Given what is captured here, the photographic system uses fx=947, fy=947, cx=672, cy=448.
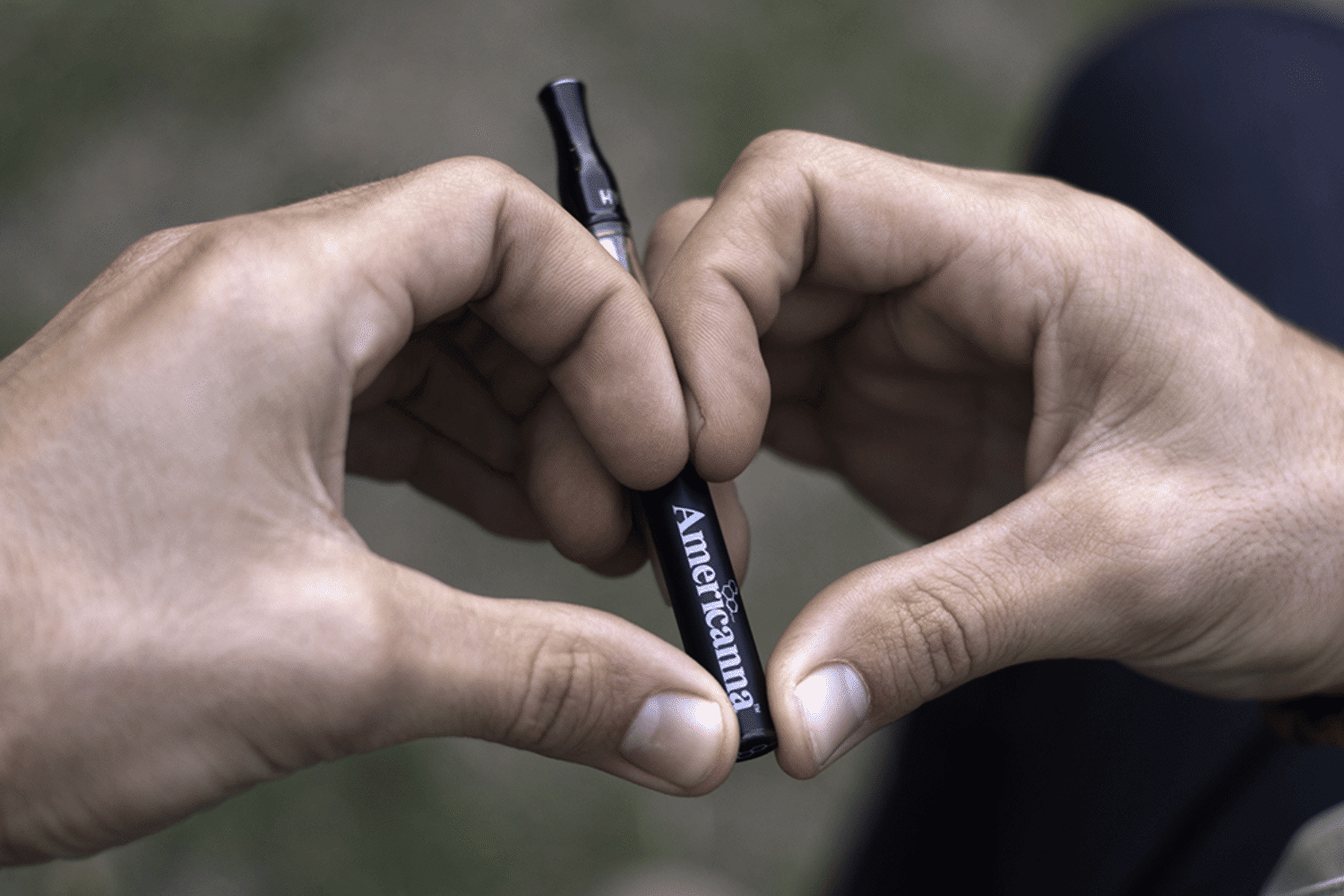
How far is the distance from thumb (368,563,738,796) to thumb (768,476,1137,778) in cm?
8

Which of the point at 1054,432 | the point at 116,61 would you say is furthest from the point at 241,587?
the point at 116,61

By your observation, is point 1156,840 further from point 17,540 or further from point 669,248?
point 17,540

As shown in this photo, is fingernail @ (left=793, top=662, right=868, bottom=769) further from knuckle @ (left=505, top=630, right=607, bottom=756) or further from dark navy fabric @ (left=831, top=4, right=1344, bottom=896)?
dark navy fabric @ (left=831, top=4, right=1344, bottom=896)

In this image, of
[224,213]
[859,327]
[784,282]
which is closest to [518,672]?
[784,282]

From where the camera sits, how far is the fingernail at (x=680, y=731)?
832 mm

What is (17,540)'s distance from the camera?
0.72 m

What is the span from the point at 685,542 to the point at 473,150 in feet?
4.78

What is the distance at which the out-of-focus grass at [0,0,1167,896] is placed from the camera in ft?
5.93

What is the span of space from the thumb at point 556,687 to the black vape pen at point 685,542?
0.07 metres

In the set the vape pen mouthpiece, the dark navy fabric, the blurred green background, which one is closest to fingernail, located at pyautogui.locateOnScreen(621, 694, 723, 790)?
the vape pen mouthpiece

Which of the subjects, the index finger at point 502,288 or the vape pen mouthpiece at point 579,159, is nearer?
the index finger at point 502,288

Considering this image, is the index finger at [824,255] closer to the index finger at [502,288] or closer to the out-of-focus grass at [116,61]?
the index finger at [502,288]

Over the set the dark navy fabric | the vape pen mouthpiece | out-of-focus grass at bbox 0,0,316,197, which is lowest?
the dark navy fabric

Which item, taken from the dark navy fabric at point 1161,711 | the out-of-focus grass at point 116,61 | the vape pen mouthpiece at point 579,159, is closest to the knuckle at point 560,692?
the vape pen mouthpiece at point 579,159
